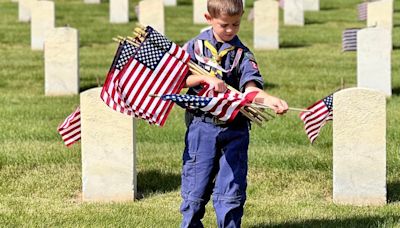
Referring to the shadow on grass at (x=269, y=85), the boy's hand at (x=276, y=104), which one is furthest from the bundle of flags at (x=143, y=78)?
the shadow on grass at (x=269, y=85)

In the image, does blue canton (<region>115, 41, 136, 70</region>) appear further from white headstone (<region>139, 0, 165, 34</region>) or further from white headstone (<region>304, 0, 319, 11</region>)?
white headstone (<region>304, 0, 319, 11</region>)

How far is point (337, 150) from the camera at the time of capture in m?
7.95

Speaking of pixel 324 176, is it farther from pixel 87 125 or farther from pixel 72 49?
pixel 72 49

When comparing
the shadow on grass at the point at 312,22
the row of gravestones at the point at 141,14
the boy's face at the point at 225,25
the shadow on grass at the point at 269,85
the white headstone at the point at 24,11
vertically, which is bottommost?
the shadow on grass at the point at 312,22

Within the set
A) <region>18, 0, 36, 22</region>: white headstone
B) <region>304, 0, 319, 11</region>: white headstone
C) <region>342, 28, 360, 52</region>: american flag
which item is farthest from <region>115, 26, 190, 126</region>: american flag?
<region>304, 0, 319, 11</region>: white headstone

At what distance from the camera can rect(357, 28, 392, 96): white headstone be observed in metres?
13.8

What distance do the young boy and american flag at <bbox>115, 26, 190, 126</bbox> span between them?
21cm

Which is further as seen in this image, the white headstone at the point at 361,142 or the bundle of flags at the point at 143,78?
the white headstone at the point at 361,142

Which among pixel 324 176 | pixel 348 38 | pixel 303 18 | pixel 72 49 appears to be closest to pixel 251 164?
pixel 324 176

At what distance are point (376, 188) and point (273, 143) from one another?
9.49 ft

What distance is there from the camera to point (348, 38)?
17.8m

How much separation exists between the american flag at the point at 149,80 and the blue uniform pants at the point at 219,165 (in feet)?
0.98

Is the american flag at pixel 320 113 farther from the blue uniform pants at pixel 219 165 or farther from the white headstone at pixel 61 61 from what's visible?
the white headstone at pixel 61 61

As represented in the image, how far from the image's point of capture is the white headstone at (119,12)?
83.8ft
